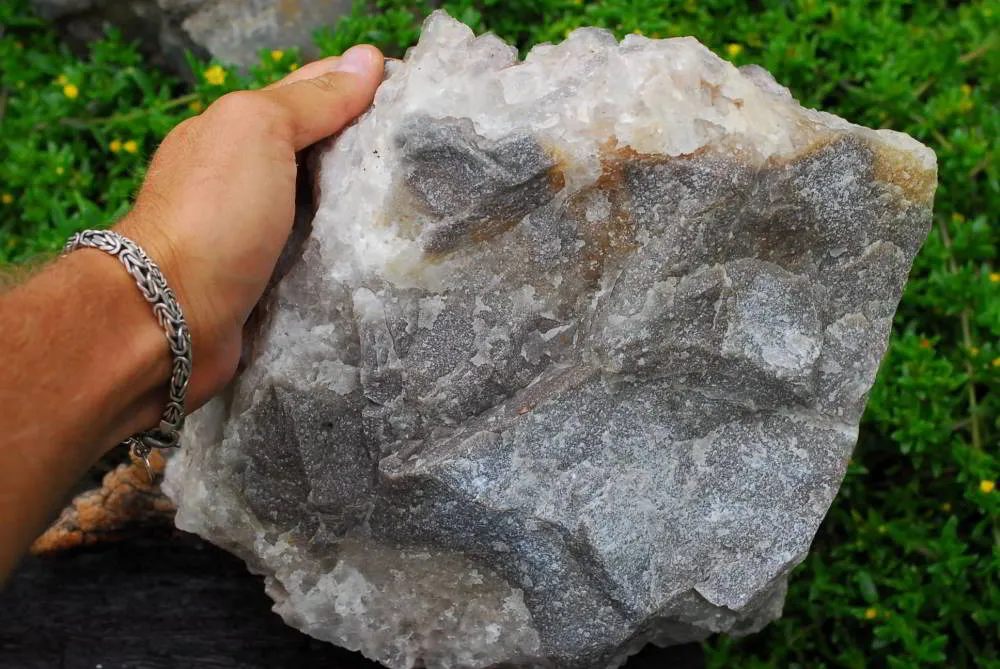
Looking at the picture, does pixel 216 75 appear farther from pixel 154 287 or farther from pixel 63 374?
pixel 63 374

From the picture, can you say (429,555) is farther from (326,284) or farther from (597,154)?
(597,154)

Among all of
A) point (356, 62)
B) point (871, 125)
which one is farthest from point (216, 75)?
point (871, 125)

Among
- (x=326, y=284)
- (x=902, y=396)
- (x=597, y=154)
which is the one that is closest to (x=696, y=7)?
(x=902, y=396)

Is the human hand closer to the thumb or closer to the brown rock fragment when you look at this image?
the thumb

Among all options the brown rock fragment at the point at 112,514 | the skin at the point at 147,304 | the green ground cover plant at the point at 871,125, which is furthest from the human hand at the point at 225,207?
the green ground cover plant at the point at 871,125

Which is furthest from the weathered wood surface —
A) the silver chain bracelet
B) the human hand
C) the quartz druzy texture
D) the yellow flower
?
the yellow flower

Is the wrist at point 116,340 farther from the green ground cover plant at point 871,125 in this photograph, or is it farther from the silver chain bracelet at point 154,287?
the green ground cover plant at point 871,125

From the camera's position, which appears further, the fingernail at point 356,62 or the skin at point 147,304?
the fingernail at point 356,62
